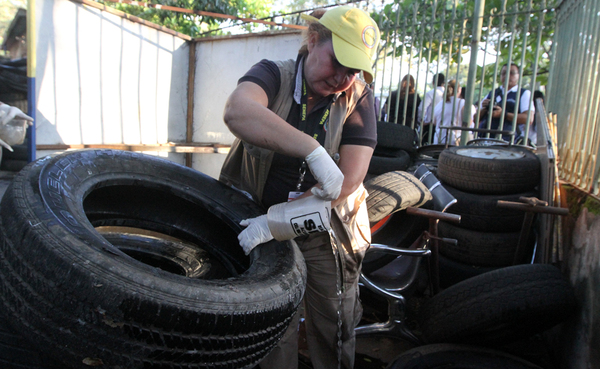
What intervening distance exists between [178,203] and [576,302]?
219 centimetres

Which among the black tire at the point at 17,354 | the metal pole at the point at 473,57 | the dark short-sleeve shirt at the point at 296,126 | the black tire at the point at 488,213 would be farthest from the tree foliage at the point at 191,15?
the black tire at the point at 17,354

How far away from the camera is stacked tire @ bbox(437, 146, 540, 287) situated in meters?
3.18

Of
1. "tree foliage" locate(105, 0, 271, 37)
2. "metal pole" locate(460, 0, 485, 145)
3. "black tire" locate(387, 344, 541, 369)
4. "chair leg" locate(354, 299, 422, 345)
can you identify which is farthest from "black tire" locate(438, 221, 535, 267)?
"tree foliage" locate(105, 0, 271, 37)

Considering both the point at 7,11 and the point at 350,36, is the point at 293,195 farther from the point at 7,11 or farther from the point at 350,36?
the point at 7,11

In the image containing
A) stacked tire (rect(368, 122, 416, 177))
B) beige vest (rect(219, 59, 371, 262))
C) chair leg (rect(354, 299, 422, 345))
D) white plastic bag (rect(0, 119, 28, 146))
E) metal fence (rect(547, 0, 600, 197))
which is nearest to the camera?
beige vest (rect(219, 59, 371, 262))

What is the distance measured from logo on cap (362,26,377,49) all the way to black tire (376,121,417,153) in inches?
118

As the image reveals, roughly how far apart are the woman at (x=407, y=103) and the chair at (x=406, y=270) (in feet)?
9.17

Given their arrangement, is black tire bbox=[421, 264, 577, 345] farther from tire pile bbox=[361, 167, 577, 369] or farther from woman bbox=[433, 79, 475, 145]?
woman bbox=[433, 79, 475, 145]

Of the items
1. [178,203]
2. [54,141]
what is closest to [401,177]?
[178,203]

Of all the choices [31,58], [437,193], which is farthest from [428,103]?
[31,58]

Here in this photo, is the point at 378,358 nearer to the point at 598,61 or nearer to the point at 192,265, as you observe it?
the point at 192,265

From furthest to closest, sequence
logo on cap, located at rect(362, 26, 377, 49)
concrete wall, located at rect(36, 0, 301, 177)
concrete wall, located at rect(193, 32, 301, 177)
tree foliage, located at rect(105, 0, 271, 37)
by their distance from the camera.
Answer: tree foliage, located at rect(105, 0, 271, 37), concrete wall, located at rect(193, 32, 301, 177), concrete wall, located at rect(36, 0, 301, 177), logo on cap, located at rect(362, 26, 377, 49)

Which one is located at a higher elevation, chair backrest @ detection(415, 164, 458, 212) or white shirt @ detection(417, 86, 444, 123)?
white shirt @ detection(417, 86, 444, 123)

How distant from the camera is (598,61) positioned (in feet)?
9.62
